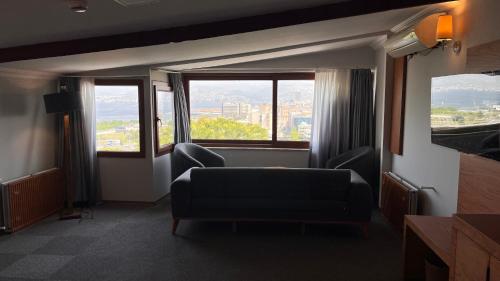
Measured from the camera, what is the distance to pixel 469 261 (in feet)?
5.70

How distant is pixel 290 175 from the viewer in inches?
155

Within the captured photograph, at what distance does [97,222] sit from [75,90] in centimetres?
180

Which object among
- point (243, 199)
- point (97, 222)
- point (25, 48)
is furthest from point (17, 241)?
point (243, 199)

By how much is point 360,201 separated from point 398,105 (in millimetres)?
1333

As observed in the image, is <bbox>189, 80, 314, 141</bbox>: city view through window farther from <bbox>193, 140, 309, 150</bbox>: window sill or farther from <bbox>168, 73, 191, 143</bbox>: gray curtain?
<bbox>168, 73, 191, 143</bbox>: gray curtain

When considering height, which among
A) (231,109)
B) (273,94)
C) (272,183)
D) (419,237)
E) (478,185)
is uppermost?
(273,94)

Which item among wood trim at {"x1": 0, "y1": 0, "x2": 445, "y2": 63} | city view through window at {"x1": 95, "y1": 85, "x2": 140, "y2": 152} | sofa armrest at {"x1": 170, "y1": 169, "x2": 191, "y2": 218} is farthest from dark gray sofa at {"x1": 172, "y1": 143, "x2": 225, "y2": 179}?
wood trim at {"x1": 0, "y1": 0, "x2": 445, "y2": 63}

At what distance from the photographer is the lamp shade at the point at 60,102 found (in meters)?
4.54

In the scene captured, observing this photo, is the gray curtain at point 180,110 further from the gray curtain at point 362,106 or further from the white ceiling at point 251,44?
the gray curtain at point 362,106

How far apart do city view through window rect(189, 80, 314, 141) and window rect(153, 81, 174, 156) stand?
489mm

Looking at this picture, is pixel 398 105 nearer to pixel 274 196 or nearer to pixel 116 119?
pixel 274 196

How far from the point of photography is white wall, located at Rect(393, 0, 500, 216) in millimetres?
2734

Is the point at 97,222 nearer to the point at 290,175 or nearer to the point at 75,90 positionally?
the point at 75,90

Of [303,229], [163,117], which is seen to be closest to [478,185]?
[303,229]
